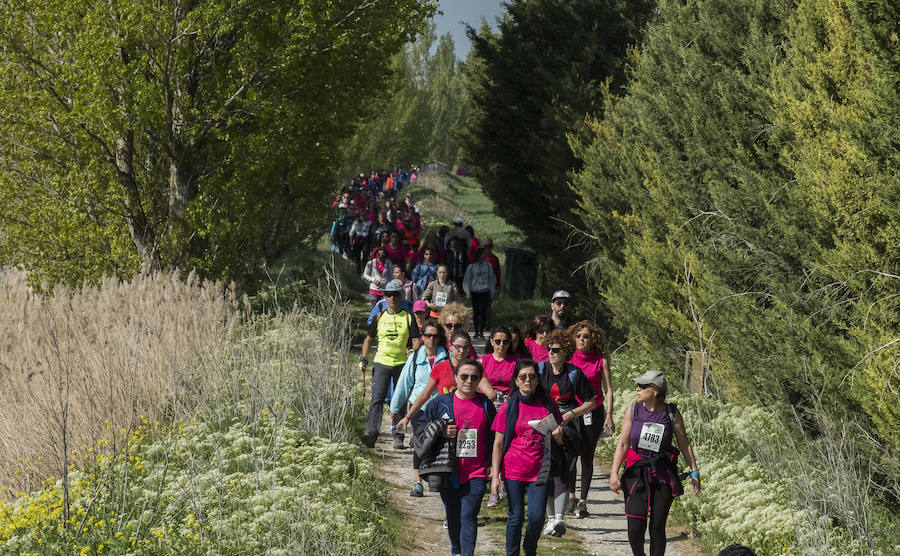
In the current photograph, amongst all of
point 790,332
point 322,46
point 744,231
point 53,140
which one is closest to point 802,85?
point 744,231

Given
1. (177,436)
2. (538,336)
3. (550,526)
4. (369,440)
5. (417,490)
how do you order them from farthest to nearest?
(369,440) < (538,336) < (417,490) < (177,436) < (550,526)

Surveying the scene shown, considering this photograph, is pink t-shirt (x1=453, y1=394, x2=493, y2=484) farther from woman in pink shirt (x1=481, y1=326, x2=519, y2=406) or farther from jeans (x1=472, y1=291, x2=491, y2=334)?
jeans (x1=472, y1=291, x2=491, y2=334)

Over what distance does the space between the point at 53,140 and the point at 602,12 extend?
11872mm

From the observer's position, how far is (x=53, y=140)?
635 inches

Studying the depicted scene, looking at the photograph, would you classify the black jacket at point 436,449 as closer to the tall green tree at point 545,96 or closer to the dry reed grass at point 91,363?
the dry reed grass at point 91,363

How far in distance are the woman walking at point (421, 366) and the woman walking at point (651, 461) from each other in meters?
2.27

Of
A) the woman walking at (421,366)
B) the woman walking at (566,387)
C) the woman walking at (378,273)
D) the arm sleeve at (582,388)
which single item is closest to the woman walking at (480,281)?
the woman walking at (378,273)

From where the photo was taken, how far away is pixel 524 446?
24.8 feet

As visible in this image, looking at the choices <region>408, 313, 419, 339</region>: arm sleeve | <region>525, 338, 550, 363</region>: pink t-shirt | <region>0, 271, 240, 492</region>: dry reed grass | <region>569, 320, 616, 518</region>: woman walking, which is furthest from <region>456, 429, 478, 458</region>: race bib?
<region>408, 313, 419, 339</region>: arm sleeve

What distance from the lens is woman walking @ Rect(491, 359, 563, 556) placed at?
24.8 feet

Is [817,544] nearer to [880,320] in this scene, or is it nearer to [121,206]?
[880,320]

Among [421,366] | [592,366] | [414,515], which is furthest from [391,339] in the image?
[592,366]

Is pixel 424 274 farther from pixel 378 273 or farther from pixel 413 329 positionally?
pixel 413 329

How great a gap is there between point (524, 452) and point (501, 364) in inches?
76.2
